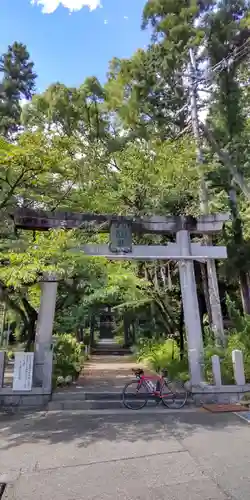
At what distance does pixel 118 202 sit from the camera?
10.5 metres

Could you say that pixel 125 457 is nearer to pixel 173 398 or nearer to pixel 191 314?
pixel 173 398

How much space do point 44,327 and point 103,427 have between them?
9.73 feet

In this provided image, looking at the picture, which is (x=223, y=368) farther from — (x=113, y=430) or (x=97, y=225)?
(x=97, y=225)

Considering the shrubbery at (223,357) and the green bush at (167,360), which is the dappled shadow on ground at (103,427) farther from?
the green bush at (167,360)

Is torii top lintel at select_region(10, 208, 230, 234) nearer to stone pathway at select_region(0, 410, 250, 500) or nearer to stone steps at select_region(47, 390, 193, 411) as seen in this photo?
stone steps at select_region(47, 390, 193, 411)

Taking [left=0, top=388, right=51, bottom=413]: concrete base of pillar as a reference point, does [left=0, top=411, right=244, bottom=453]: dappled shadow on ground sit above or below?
below

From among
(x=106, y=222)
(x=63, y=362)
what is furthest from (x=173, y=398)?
(x=106, y=222)

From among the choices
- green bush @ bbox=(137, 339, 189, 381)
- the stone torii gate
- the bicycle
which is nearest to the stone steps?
the bicycle

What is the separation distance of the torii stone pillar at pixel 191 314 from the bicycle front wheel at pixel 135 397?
1.31m

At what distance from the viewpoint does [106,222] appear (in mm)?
8602

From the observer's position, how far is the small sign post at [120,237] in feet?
27.4

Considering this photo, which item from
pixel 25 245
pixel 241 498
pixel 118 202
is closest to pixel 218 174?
pixel 118 202

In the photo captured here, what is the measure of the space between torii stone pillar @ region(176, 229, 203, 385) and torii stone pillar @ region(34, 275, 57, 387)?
139 inches

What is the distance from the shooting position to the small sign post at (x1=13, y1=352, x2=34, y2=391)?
23.8 ft
